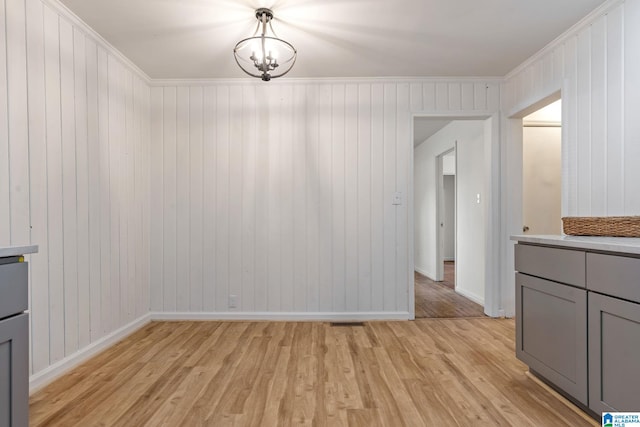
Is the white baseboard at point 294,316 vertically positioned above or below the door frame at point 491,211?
below

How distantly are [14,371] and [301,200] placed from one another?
8.77 feet

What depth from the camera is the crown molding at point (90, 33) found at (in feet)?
7.58

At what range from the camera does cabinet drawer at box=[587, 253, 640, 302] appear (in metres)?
1.48

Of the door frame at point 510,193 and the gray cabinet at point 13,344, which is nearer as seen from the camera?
the gray cabinet at point 13,344

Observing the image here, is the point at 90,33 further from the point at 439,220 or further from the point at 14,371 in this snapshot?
the point at 439,220

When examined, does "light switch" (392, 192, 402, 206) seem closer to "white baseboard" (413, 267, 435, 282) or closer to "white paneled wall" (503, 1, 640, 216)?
"white paneled wall" (503, 1, 640, 216)

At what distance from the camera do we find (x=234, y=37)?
109 inches

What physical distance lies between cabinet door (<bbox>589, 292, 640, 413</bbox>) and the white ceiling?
2.03 metres

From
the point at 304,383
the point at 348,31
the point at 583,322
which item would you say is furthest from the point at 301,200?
the point at 583,322

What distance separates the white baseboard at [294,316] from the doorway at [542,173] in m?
1.79

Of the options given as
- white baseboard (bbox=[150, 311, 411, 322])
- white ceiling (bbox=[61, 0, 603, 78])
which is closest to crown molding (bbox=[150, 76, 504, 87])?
white ceiling (bbox=[61, 0, 603, 78])

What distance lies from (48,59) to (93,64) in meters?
0.51

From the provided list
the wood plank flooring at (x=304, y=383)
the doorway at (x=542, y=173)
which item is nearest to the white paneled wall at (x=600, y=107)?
the doorway at (x=542, y=173)

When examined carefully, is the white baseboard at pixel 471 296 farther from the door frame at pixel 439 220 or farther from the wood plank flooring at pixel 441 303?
the door frame at pixel 439 220
